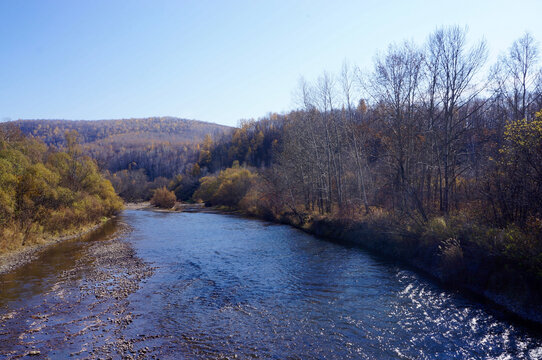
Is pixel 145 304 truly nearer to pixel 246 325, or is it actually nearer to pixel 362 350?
pixel 246 325

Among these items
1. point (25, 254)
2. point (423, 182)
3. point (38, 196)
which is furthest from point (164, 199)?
point (423, 182)

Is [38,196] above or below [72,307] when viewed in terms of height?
above

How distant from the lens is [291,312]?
10867 millimetres

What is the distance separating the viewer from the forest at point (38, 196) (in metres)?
22.2

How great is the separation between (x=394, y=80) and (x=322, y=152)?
503 inches

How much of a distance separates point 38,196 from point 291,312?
24.0m

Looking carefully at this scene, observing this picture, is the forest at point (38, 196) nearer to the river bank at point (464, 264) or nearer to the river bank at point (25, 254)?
the river bank at point (25, 254)

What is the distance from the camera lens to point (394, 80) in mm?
20781

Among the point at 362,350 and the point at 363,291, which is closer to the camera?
the point at 362,350

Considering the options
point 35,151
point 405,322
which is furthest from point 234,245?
point 35,151

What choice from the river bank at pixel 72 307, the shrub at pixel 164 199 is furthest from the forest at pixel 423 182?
the shrub at pixel 164 199

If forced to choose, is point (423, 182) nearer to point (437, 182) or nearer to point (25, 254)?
point (437, 182)

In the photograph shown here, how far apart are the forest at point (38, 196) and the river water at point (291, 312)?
6118 millimetres

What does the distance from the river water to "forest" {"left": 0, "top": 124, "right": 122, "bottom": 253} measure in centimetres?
612
